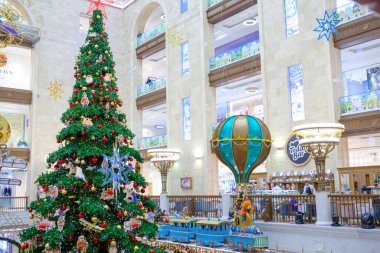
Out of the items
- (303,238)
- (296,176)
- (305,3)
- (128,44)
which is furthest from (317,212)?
(128,44)

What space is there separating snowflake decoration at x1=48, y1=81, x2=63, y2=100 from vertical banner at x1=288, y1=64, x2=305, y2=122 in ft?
48.8

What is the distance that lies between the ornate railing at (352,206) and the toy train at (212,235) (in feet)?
7.30

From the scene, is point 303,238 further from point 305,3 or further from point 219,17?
point 219,17

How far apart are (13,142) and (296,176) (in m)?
19.0

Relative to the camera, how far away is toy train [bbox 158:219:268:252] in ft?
38.1

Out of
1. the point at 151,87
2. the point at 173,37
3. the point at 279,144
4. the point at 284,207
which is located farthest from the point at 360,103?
the point at 151,87

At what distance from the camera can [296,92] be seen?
17.8 m

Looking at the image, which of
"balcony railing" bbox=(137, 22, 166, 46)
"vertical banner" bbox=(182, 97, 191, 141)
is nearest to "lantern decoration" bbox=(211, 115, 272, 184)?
"vertical banner" bbox=(182, 97, 191, 141)

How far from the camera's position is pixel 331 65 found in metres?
16.4

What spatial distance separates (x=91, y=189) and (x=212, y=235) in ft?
19.1

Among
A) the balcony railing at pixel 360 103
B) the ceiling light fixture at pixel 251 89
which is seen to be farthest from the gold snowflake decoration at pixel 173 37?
the balcony railing at pixel 360 103

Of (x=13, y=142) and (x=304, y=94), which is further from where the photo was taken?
(x=13, y=142)

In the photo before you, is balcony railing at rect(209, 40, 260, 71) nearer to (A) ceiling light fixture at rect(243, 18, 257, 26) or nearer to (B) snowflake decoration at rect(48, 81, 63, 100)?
(A) ceiling light fixture at rect(243, 18, 257, 26)

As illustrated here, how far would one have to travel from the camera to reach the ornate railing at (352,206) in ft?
35.6
